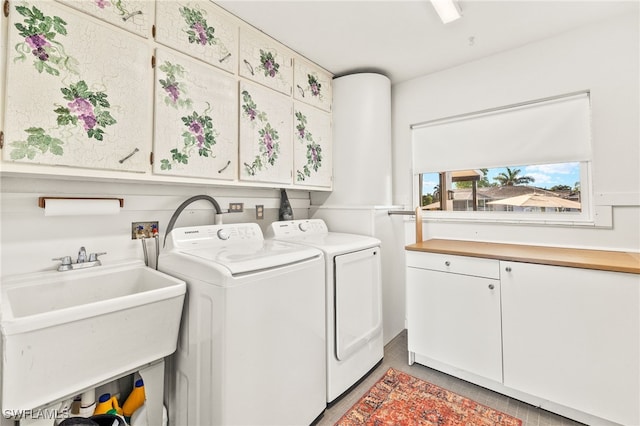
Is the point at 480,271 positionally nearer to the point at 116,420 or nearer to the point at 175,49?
the point at 116,420

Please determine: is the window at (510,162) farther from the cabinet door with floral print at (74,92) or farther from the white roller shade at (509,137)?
the cabinet door with floral print at (74,92)

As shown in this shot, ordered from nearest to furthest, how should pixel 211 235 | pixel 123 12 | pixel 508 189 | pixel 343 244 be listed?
pixel 123 12
pixel 211 235
pixel 343 244
pixel 508 189

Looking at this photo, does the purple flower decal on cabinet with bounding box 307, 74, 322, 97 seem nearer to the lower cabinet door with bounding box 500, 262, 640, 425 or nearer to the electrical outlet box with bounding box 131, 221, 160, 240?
the electrical outlet box with bounding box 131, 221, 160, 240

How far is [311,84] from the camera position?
2.48m

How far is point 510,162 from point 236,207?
229 centimetres

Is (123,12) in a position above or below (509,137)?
above

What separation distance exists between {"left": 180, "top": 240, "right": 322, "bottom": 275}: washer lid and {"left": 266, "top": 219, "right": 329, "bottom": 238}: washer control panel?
0.38m

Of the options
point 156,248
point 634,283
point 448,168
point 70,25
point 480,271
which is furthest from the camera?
point 448,168

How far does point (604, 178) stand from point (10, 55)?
131 inches

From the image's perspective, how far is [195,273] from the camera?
138cm

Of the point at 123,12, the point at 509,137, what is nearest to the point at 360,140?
the point at 509,137

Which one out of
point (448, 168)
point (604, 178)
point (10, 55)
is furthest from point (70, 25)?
point (604, 178)

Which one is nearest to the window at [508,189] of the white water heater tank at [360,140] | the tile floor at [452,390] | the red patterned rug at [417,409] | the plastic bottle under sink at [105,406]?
the white water heater tank at [360,140]

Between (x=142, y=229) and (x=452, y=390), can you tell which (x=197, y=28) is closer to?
(x=142, y=229)
